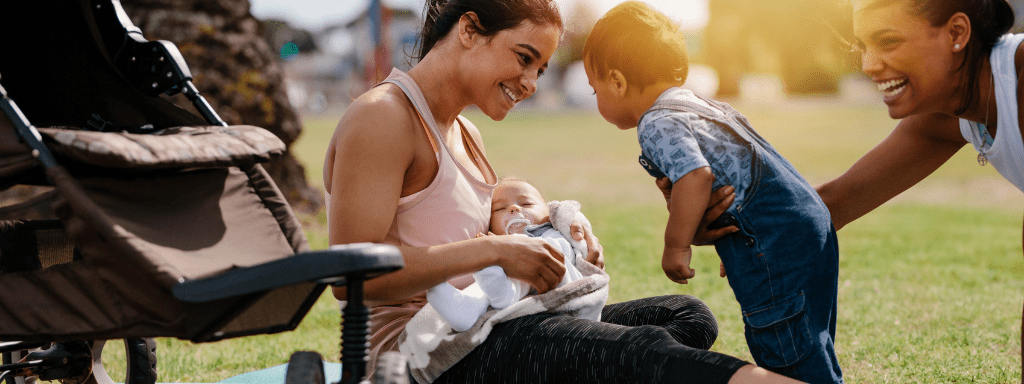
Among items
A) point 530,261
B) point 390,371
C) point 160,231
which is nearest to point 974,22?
point 530,261

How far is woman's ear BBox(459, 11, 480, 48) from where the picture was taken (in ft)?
8.03

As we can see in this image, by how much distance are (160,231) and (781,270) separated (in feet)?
5.32

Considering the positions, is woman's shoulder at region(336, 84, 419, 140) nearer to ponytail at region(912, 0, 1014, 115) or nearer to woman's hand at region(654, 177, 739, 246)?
woman's hand at region(654, 177, 739, 246)

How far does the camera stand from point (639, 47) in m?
2.68

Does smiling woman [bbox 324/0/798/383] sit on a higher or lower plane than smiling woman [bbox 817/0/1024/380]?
lower

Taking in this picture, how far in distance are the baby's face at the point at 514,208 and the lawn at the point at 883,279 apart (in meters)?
1.72

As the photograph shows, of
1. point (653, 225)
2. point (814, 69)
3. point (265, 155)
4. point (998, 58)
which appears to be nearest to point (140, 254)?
point (265, 155)

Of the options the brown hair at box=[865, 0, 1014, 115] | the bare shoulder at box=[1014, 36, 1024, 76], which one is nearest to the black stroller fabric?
the brown hair at box=[865, 0, 1014, 115]

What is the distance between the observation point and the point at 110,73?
244 centimetres

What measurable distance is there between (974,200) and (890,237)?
371cm

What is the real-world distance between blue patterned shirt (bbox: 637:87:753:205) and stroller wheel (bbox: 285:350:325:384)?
3.62ft

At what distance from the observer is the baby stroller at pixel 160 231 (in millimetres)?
1701

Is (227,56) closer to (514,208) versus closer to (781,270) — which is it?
(514,208)

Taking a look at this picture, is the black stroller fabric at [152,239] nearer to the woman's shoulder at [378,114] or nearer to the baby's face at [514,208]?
the woman's shoulder at [378,114]
